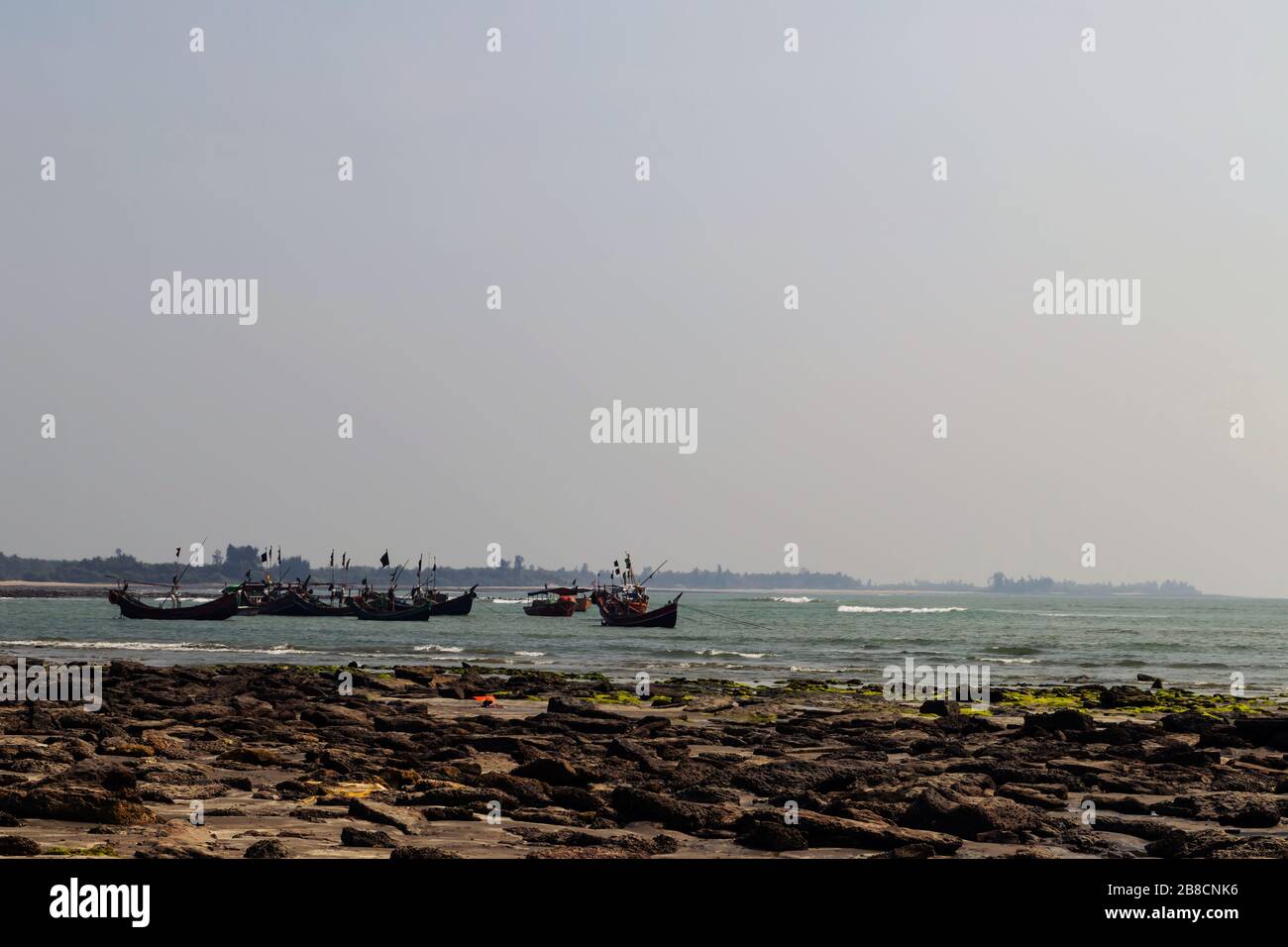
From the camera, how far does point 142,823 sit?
16547mm

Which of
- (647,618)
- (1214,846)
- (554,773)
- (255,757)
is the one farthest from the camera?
(647,618)

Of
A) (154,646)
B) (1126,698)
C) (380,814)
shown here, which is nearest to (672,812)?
(380,814)

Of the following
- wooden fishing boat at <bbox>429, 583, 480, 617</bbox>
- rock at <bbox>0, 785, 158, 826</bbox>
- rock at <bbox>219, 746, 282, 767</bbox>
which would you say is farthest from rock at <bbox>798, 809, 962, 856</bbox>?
wooden fishing boat at <bbox>429, 583, 480, 617</bbox>

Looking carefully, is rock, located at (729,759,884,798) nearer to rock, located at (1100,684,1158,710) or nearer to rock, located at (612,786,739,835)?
rock, located at (612,786,739,835)

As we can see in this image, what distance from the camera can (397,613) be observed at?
139m

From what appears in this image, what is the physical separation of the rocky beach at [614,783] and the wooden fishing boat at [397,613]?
10298 cm

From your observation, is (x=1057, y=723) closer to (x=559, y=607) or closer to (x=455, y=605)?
(x=455, y=605)

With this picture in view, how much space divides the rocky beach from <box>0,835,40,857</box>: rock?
0.07ft

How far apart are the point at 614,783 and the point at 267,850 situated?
7651 millimetres

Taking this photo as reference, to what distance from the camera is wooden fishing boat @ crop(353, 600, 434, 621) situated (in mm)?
139625
